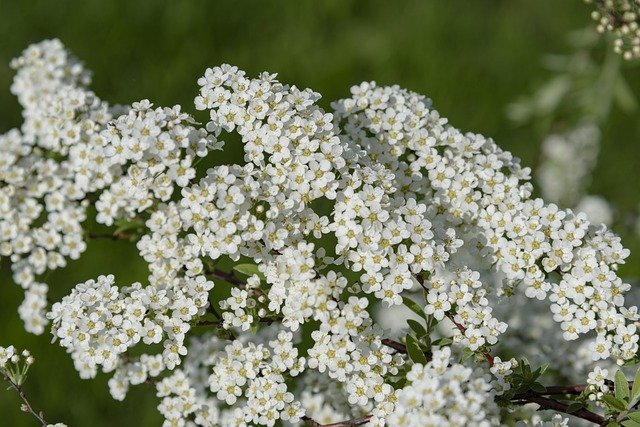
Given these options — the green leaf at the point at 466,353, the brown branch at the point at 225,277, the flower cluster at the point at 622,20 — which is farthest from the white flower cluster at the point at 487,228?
the flower cluster at the point at 622,20

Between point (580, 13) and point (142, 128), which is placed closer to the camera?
point (142, 128)

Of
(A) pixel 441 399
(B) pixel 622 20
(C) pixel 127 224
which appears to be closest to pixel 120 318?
(C) pixel 127 224

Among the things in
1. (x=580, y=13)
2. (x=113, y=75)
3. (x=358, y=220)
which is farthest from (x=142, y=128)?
(x=580, y=13)

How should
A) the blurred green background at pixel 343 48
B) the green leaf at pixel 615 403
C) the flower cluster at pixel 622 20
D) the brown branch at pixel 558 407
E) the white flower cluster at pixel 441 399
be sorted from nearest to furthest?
1. the white flower cluster at pixel 441 399
2. the green leaf at pixel 615 403
3. the brown branch at pixel 558 407
4. the flower cluster at pixel 622 20
5. the blurred green background at pixel 343 48

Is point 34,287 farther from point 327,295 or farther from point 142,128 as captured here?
point 327,295

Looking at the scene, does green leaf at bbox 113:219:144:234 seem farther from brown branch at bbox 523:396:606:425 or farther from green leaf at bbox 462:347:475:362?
brown branch at bbox 523:396:606:425

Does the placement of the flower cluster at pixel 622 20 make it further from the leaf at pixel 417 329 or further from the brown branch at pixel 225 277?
the brown branch at pixel 225 277

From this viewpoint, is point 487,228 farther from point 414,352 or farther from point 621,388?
point 621,388
